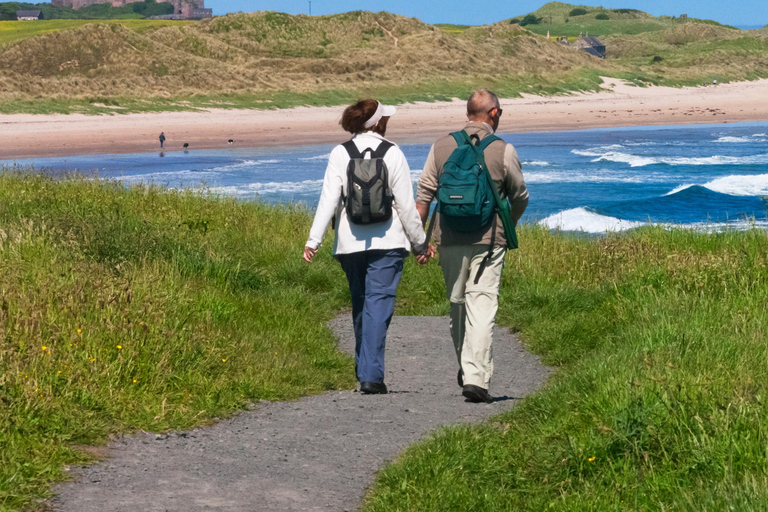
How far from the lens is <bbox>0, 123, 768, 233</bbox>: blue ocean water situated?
24.0 m

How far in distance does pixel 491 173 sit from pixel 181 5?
161 metres

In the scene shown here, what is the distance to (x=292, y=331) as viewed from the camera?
7.59m

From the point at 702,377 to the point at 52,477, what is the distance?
3265mm

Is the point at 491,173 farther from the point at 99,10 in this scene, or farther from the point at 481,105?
the point at 99,10

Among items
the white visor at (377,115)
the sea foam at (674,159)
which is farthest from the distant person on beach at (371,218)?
the sea foam at (674,159)

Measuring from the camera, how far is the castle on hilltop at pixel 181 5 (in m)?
155

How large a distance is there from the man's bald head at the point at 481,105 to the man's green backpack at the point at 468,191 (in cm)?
19

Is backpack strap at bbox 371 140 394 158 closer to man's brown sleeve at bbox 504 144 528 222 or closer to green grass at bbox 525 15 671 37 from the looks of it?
man's brown sleeve at bbox 504 144 528 222

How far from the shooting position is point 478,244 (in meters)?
5.89

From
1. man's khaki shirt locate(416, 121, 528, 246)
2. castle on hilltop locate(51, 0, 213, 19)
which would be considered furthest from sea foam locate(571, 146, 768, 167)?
castle on hilltop locate(51, 0, 213, 19)

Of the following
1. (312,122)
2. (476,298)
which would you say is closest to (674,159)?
(312,122)

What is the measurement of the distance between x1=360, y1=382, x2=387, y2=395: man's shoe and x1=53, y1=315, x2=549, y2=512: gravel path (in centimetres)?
10

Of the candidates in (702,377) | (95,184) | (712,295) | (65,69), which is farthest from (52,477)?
(65,69)

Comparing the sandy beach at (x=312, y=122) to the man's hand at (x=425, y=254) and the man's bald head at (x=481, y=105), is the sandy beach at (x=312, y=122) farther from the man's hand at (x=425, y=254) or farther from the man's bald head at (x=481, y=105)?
the man's bald head at (x=481, y=105)
